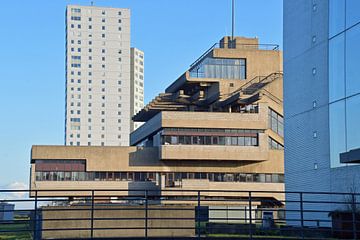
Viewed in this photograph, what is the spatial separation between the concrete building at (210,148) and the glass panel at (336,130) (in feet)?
152

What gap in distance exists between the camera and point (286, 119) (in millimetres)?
38875

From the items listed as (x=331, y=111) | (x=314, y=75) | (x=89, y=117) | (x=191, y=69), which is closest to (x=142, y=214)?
(x=331, y=111)

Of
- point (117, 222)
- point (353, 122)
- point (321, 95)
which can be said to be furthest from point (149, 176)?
point (117, 222)

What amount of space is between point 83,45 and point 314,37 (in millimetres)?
162630

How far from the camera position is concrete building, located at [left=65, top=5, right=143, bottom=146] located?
192 m

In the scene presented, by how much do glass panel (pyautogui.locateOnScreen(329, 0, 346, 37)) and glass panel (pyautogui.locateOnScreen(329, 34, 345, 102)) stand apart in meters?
0.40

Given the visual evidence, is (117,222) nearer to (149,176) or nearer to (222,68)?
(149,176)

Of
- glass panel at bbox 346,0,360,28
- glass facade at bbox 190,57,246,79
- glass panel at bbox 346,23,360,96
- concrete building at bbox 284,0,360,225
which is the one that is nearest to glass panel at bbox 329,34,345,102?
concrete building at bbox 284,0,360,225

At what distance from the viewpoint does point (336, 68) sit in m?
31.7

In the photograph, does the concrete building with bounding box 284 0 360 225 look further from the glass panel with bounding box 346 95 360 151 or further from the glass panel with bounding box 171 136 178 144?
the glass panel with bounding box 171 136 178 144

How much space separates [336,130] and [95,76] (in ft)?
540

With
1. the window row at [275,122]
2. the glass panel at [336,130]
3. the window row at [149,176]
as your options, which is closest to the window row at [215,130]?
the window row at [275,122]

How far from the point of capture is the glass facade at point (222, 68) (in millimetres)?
87312

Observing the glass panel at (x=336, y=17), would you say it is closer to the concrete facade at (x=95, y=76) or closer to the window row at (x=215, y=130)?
the window row at (x=215, y=130)
